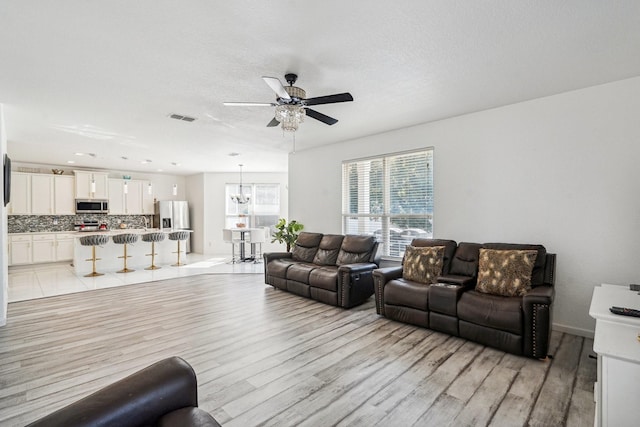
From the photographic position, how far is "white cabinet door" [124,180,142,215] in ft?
30.3

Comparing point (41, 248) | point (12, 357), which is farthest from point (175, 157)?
point (12, 357)

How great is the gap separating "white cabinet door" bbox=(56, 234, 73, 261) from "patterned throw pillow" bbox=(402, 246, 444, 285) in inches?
345

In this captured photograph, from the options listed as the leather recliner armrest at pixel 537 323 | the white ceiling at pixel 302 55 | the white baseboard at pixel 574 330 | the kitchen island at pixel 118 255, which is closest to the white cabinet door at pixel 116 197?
the kitchen island at pixel 118 255

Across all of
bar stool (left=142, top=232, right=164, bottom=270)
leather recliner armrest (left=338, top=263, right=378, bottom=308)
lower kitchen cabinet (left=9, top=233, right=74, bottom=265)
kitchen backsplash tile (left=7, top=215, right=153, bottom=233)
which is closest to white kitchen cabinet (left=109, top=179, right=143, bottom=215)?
kitchen backsplash tile (left=7, top=215, right=153, bottom=233)

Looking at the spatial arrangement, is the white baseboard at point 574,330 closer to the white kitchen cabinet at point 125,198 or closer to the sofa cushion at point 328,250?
the sofa cushion at point 328,250

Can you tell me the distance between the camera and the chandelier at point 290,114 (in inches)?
119

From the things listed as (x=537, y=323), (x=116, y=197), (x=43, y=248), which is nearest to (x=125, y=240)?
(x=43, y=248)

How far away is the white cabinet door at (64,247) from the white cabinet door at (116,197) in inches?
50.3

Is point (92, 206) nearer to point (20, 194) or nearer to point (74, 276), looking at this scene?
point (20, 194)

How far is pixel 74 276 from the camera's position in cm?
659

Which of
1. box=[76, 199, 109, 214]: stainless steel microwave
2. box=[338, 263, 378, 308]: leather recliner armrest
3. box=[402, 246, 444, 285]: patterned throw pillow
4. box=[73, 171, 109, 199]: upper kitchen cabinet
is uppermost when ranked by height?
box=[73, 171, 109, 199]: upper kitchen cabinet

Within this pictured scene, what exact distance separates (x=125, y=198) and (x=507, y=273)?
1000 cm

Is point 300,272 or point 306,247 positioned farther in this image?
point 306,247

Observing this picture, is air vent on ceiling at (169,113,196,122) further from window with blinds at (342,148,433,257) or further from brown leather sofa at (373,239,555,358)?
brown leather sofa at (373,239,555,358)
